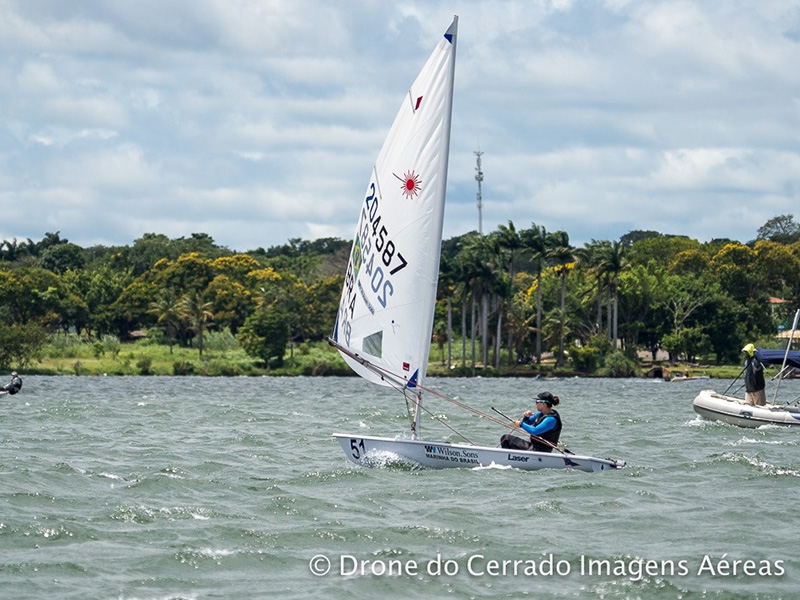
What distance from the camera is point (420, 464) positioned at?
20797 millimetres

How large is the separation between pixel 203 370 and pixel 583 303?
37284 mm

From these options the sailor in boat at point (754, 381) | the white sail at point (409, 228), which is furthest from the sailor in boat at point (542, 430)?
the sailor in boat at point (754, 381)

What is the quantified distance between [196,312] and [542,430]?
92950 millimetres

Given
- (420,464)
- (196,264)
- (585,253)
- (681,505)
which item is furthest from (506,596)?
(196,264)

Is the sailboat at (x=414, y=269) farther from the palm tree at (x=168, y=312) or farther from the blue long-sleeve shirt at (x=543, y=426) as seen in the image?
the palm tree at (x=168, y=312)

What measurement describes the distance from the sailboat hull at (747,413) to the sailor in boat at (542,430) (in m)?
13.0

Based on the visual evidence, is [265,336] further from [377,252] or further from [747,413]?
[377,252]

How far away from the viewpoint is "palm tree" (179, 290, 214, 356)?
10981cm

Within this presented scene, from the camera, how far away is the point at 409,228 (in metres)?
20.8

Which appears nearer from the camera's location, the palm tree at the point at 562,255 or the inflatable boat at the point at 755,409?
the inflatable boat at the point at 755,409

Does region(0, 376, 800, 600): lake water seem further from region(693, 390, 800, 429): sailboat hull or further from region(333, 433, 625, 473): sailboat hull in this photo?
region(693, 390, 800, 429): sailboat hull

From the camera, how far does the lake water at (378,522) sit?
13.3m

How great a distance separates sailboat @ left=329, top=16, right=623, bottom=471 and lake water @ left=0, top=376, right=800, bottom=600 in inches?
13.3

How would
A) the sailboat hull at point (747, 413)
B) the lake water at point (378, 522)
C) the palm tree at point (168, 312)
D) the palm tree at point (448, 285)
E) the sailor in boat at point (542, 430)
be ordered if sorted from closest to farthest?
the lake water at point (378, 522) → the sailor in boat at point (542, 430) → the sailboat hull at point (747, 413) → the palm tree at point (448, 285) → the palm tree at point (168, 312)
